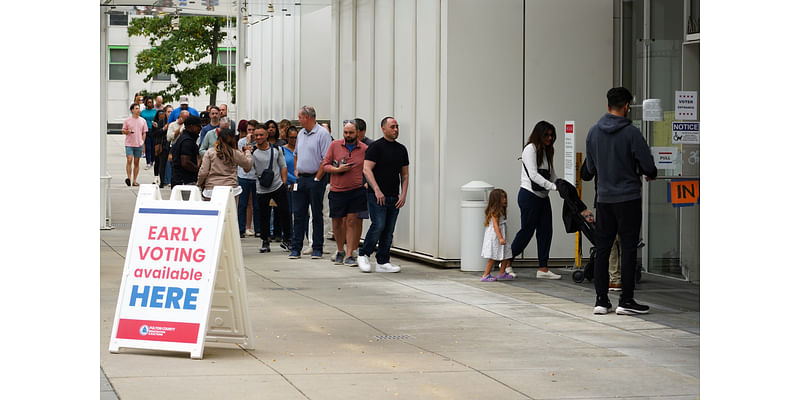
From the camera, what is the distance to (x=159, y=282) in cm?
876

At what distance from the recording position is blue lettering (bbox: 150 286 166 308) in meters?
8.70

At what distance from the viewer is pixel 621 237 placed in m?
11.0

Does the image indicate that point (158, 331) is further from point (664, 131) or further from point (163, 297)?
point (664, 131)

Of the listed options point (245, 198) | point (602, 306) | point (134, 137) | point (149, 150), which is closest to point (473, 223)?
point (602, 306)

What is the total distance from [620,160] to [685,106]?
2.96 meters

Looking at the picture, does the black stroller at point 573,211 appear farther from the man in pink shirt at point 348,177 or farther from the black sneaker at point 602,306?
the man in pink shirt at point 348,177

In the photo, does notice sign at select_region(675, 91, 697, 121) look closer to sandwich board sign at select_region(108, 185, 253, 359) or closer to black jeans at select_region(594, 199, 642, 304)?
black jeans at select_region(594, 199, 642, 304)

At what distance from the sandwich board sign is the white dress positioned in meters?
5.15

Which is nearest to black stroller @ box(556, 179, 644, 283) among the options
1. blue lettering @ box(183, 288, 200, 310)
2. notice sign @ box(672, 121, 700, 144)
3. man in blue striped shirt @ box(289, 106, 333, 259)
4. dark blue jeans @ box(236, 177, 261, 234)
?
notice sign @ box(672, 121, 700, 144)

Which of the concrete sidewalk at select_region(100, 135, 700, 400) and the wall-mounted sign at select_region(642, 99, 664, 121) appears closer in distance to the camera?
the concrete sidewalk at select_region(100, 135, 700, 400)

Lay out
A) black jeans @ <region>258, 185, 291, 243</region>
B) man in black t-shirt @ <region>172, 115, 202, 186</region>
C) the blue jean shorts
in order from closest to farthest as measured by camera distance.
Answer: man in black t-shirt @ <region>172, 115, 202, 186</region>, black jeans @ <region>258, 185, 291, 243</region>, the blue jean shorts
